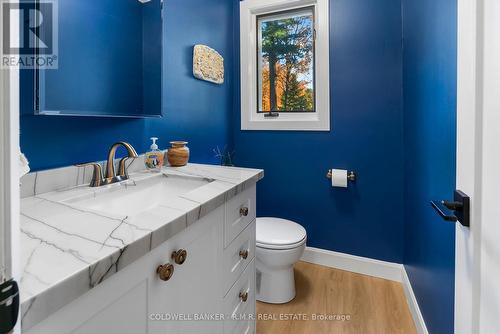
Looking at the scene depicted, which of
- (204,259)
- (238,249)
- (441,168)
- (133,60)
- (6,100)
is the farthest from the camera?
(133,60)

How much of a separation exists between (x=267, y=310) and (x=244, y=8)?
225cm

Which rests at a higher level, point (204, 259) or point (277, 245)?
point (204, 259)

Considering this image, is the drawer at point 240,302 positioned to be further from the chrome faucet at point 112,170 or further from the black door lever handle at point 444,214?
the black door lever handle at point 444,214

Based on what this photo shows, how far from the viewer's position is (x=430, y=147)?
119 centimetres

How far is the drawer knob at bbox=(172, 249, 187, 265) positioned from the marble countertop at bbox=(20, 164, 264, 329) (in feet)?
0.20

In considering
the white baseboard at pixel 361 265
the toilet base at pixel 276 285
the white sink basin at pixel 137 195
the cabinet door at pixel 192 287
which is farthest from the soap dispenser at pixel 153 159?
the white baseboard at pixel 361 265

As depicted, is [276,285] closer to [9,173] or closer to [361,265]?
[361,265]

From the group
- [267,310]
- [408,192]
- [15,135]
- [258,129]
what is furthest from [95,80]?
[408,192]

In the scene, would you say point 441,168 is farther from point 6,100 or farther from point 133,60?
point 133,60

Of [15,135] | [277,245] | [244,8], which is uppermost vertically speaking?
[244,8]

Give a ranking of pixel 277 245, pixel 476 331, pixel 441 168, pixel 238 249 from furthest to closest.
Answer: pixel 277 245, pixel 238 249, pixel 441 168, pixel 476 331

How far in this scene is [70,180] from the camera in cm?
104

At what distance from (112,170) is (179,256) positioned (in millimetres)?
620

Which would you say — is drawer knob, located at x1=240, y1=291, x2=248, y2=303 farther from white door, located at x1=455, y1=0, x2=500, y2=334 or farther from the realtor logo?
the realtor logo
